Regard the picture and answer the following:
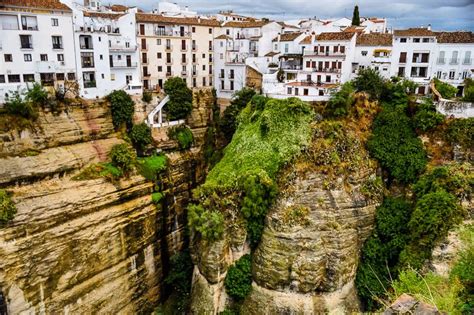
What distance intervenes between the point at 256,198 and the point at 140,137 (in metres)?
12.5

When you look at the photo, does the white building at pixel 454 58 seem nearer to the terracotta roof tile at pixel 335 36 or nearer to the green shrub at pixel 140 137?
the terracotta roof tile at pixel 335 36

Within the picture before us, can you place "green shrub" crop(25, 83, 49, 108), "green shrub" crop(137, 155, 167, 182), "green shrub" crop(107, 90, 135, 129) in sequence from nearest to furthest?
"green shrub" crop(25, 83, 49, 108), "green shrub" crop(137, 155, 167, 182), "green shrub" crop(107, 90, 135, 129)

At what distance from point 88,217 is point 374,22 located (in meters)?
40.9

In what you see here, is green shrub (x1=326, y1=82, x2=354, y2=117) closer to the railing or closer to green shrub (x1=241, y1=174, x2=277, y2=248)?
green shrub (x1=241, y1=174, x2=277, y2=248)

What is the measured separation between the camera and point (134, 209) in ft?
93.6

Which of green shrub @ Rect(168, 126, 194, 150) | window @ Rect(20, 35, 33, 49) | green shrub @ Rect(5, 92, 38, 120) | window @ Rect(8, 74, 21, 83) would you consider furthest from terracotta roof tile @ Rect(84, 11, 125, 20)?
green shrub @ Rect(168, 126, 194, 150)

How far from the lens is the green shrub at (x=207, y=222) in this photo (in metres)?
23.7

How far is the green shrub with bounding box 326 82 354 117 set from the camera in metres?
27.8

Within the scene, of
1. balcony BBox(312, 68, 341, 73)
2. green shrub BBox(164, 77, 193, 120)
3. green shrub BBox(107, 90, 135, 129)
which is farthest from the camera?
green shrub BBox(164, 77, 193, 120)

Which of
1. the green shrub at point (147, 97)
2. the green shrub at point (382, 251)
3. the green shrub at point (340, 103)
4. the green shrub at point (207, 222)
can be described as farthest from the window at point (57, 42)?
the green shrub at point (382, 251)

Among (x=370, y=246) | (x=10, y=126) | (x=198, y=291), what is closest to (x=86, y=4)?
(x=10, y=126)

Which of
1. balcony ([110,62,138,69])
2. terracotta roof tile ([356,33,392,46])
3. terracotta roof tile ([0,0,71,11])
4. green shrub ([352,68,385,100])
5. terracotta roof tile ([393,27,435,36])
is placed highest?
terracotta roof tile ([0,0,71,11])

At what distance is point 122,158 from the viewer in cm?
2884

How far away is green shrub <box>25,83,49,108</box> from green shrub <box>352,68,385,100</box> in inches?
875
